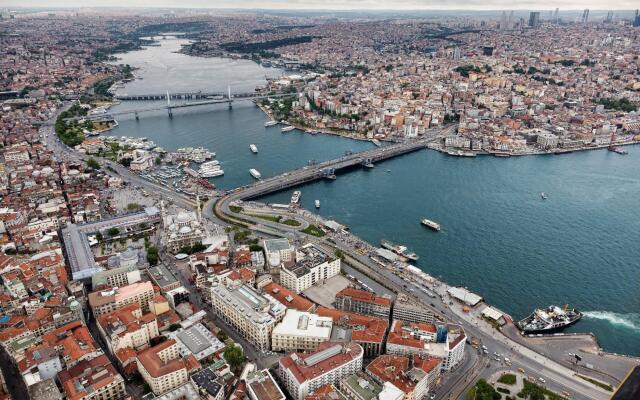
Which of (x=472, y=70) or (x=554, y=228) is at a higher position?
(x=472, y=70)

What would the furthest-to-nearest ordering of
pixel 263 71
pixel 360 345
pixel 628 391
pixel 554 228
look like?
pixel 263 71
pixel 554 228
pixel 360 345
pixel 628 391

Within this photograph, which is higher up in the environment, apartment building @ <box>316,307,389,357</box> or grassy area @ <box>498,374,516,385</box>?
apartment building @ <box>316,307,389,357</box>

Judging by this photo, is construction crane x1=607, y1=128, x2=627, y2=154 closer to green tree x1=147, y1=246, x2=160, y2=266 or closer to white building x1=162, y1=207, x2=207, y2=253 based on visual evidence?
white building x1=162, y1=207, x2=207, y2=253

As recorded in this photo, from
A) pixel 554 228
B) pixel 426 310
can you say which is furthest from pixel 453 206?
pixel 426 310

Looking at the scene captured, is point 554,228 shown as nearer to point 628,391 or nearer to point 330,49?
point 628,391

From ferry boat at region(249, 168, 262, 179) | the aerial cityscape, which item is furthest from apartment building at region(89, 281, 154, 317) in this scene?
ferry boat at region(249, 168, 262, 179)

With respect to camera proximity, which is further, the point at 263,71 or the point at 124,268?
the point at 263,71

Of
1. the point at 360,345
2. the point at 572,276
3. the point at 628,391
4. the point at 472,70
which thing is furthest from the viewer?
the point at 472,70
